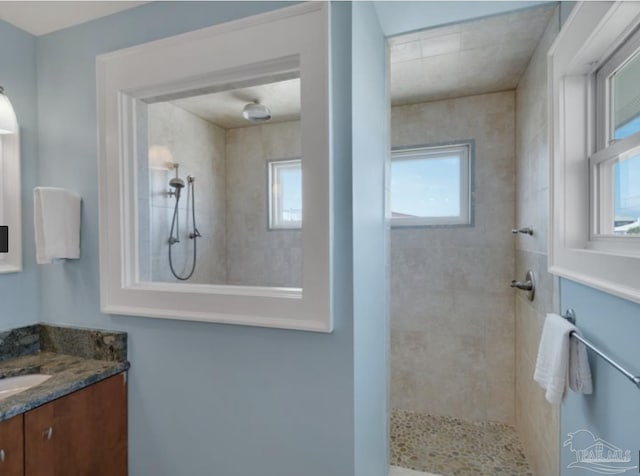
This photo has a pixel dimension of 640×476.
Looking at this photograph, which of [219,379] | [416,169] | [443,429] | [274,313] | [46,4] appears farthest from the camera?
[416,169]

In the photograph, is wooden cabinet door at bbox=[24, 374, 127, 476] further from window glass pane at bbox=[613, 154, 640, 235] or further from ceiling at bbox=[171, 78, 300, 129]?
window glass pane at bbox=[613, 154, 640, 235]

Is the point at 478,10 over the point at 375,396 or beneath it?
over

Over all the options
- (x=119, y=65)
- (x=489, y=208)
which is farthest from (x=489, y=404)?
(x=119, y=65)

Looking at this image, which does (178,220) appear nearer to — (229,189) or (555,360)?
(229,189)

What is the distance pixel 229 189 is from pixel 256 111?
95cm

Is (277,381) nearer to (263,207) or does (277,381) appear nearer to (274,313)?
(274,313)

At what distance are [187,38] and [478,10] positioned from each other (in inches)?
47.2

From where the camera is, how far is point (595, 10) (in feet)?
3.50

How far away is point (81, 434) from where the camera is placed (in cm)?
129

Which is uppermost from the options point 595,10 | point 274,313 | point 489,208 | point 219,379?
point 595,10

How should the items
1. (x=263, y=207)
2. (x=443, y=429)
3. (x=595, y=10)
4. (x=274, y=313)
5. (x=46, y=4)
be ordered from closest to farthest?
1. (x=595, y=10)
2. (x=274, y=313)
3. (x=46, y=4)
4. (x=443, y=429)
5. (x=263, y=207)

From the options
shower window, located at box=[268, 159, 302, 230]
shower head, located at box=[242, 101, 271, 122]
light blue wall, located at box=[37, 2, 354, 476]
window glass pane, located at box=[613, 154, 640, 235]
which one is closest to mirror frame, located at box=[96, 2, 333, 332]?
light blue wall, located at box=[37, 2, 354, 476]

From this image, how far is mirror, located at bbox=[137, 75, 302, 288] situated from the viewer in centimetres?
231

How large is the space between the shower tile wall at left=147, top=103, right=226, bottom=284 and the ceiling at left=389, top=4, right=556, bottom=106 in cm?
155
